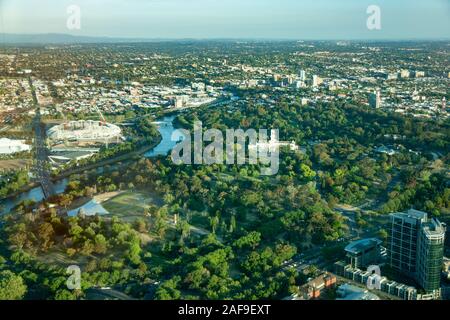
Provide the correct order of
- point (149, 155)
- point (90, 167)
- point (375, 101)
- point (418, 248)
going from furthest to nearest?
1. point (375, 101)
2. point (149, 155)
3. point (90, 167)
4. point (418, 248)

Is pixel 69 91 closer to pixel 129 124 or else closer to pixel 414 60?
pixel 129 124

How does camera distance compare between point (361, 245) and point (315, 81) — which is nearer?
point (361, 245)
